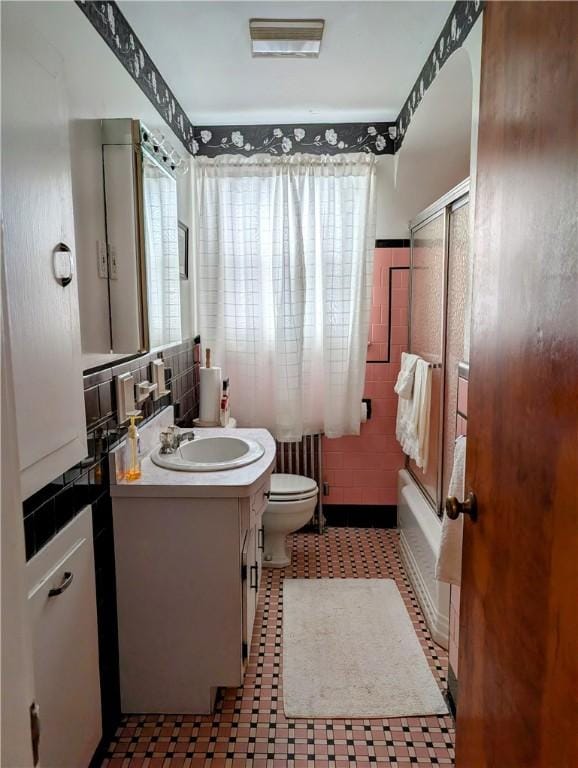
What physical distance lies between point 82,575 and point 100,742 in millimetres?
612

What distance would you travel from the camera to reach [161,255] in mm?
2316

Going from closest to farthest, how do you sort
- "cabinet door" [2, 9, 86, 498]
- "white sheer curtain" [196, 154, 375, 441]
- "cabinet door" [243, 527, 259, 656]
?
"cabinet door" [2, 9, 86, 498], "cabinet door" [243, 527, 259, 656], "white sheer curtain" [196, 154, 375, 441]

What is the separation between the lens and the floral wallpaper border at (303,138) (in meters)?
3.21

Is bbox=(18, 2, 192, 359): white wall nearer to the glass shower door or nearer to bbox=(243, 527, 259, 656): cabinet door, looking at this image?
bbox=(243, 527, 259, 656): cabinet door

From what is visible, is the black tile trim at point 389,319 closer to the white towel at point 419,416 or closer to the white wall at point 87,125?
the white towel at point 419,416

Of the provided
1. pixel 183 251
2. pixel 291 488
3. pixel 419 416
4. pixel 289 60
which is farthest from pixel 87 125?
pixel 291 488

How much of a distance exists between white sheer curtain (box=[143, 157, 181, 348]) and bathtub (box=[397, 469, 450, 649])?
5.11 feet

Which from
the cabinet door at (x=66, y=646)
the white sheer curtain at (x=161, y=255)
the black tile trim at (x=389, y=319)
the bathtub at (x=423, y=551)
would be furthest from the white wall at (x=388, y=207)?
the cabinet door at (x=66, y=646)

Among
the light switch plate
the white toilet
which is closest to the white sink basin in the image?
the white toilet

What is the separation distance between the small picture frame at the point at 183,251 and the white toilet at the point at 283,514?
4.31 ft

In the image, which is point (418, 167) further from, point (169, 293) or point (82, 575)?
point (82, 575)

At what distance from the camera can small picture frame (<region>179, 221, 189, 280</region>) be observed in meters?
2.85

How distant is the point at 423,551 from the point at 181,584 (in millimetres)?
1287

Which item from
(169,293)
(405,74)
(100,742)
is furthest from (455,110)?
(100,742)
